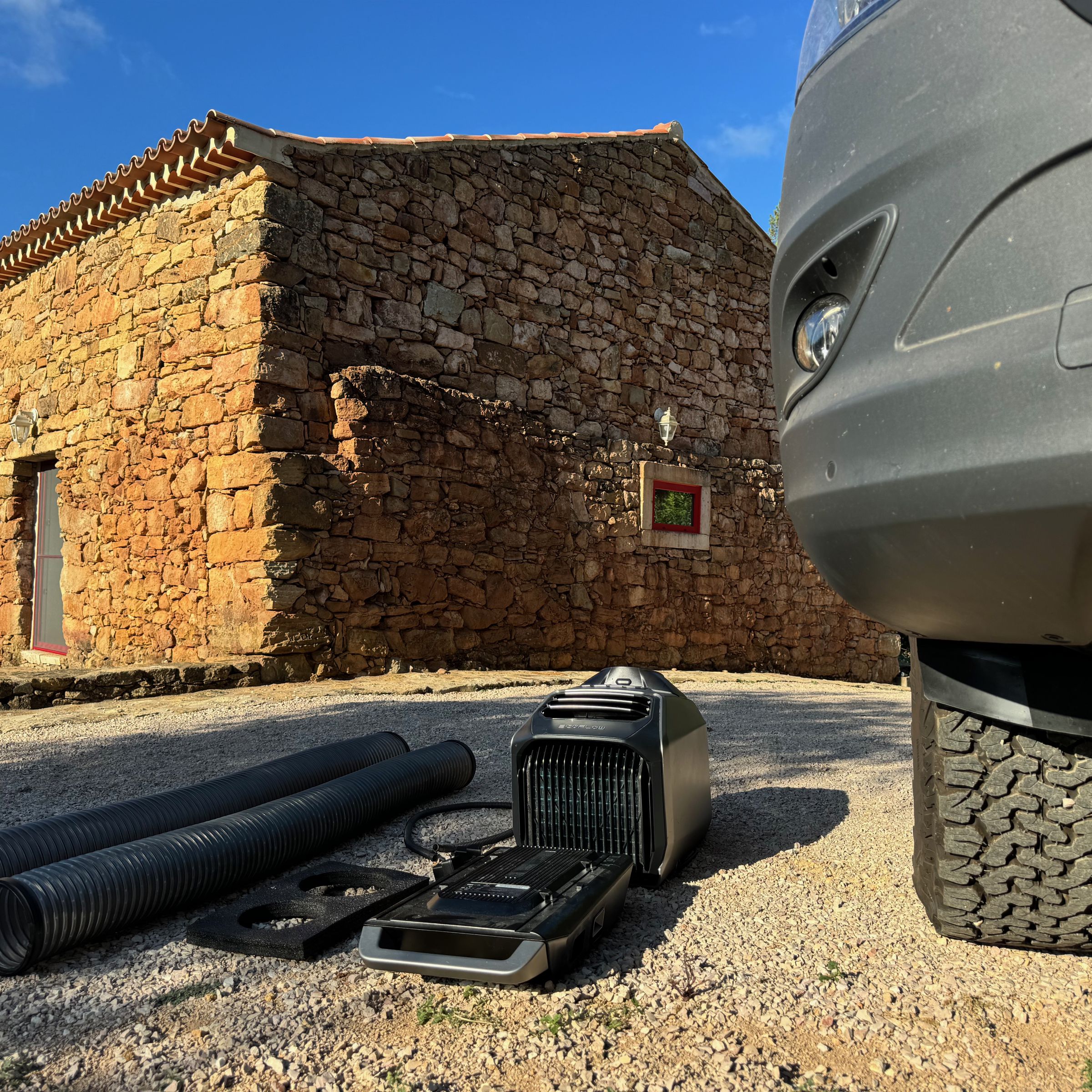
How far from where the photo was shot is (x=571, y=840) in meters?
2.38

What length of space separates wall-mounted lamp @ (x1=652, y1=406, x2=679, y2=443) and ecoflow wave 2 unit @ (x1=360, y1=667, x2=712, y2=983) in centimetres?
721

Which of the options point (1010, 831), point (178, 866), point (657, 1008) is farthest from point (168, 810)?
point (1010, 831)

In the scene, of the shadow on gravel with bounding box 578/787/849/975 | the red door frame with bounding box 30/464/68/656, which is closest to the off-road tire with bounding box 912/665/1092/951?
the shadow on gravel with bounding box 578/787/849/975

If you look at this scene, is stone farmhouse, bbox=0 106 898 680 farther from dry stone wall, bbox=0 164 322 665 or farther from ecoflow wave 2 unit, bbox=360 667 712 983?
ecoflow wave 2 unit, bbox=360 667 712 983

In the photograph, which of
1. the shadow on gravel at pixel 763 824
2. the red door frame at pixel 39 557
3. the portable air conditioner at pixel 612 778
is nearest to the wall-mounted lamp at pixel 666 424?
the red door frame at pixel 39 557

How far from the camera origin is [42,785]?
3.56 metres

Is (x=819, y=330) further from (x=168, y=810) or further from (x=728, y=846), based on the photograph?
(x=168, y=810)

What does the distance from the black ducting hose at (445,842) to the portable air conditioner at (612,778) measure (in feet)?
0.72

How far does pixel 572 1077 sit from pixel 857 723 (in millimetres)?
4206

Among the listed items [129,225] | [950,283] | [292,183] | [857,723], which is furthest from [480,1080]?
[129,225]

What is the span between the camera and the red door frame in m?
9.13

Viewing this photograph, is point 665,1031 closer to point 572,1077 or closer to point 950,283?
point 572,1077

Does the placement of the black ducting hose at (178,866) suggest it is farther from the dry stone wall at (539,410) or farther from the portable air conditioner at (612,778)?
the dry stone wall at (539,410)

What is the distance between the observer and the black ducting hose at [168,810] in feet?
7.55
